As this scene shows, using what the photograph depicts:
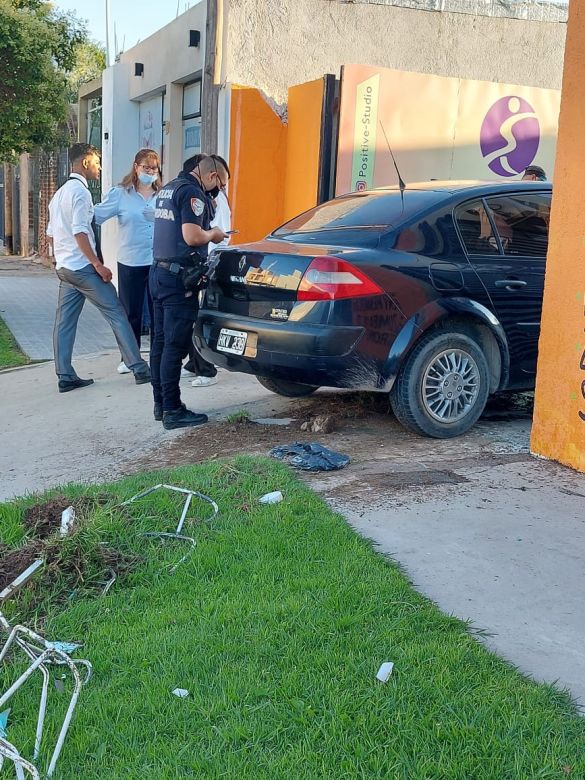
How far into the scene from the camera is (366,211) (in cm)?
622

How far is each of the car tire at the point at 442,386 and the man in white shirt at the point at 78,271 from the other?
296 cm

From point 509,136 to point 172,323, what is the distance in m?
6.64

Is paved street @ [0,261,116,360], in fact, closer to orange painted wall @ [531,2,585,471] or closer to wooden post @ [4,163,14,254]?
orange painted wall @ [531,2,585,471]

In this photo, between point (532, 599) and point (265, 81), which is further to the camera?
point (265, 81)

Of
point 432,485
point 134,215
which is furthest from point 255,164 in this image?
point 432,485

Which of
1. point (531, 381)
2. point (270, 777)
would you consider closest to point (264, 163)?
point (531, 381)

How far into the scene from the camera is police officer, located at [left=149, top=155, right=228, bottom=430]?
20.2 ft

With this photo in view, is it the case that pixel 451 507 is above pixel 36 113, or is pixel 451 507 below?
below

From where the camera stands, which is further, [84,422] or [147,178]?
[147,178]

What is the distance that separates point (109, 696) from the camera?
2.97 metres

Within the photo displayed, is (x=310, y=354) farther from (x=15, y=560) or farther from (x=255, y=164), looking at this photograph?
(x=255, y=164)

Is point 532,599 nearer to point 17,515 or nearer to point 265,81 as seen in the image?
point 17,515

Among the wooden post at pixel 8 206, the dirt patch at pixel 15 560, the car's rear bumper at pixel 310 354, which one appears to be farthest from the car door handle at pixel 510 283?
the wooden post at pixel 8 206

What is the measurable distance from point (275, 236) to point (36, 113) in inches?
387
